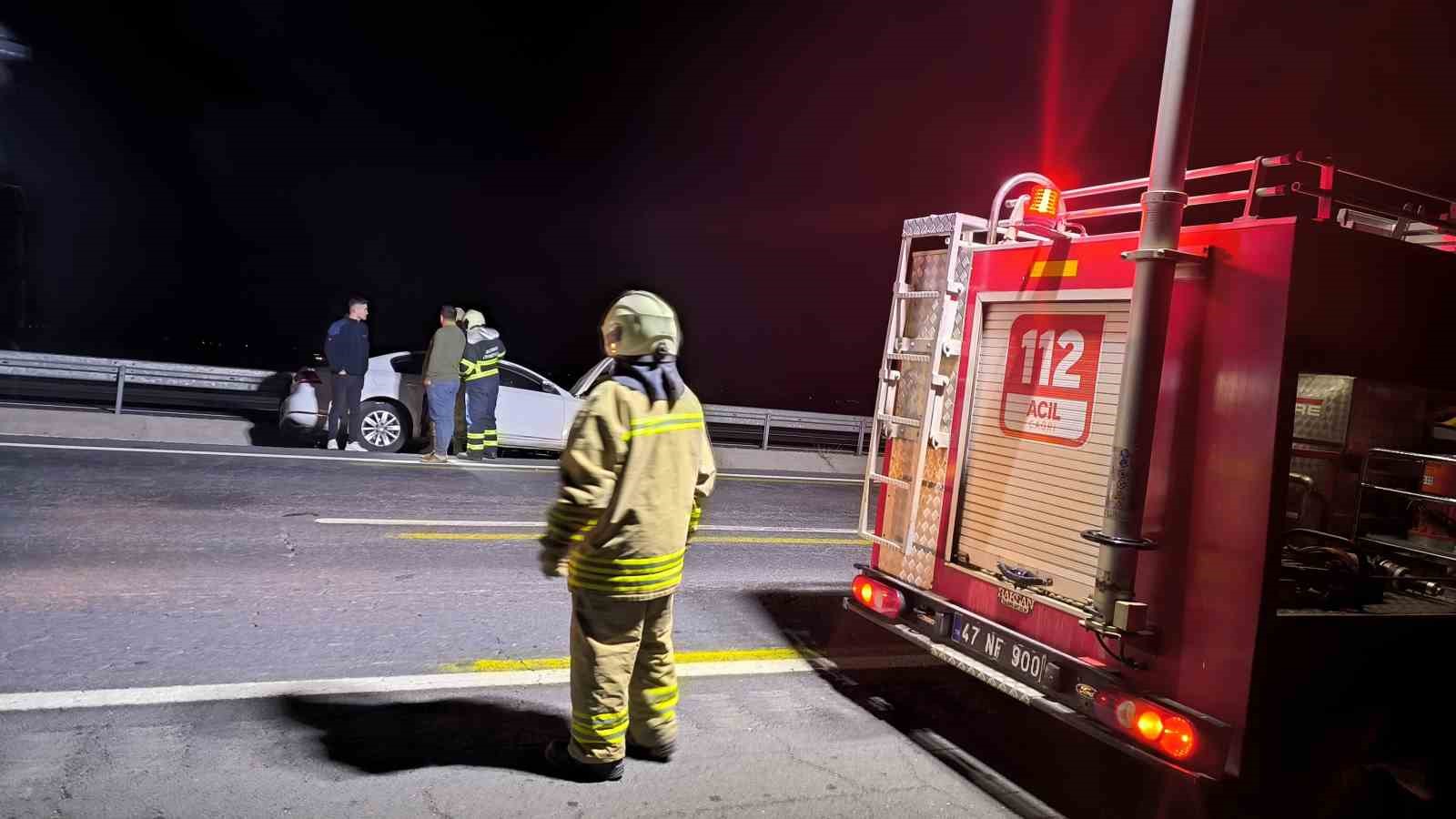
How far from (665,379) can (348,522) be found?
4.96 m

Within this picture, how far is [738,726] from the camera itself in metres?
4.41

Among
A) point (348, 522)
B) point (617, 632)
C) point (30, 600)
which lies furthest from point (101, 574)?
point (617, 632)

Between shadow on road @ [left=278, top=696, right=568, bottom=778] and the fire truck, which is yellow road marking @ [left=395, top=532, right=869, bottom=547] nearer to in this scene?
the fire truck

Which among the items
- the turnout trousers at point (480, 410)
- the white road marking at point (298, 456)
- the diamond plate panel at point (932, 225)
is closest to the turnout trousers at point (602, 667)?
the diamond plate panel at point (932, 225)

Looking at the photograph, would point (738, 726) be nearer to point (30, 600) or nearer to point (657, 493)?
point (657, 493)

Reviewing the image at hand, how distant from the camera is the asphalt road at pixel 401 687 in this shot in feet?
11.7

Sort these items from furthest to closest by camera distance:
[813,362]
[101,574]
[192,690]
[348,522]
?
[813,362] < [348,522] < [101,574] < [192,690]

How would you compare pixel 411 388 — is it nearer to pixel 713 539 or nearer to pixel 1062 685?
pixel 713 539

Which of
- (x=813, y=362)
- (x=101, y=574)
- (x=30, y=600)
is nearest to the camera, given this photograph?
(x=30, y=600)

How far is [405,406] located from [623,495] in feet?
30.1

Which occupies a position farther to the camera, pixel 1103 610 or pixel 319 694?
pixel 319 694

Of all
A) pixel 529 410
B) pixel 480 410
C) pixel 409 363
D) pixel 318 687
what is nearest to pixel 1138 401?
pixel 318 687

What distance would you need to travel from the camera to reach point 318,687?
439cm

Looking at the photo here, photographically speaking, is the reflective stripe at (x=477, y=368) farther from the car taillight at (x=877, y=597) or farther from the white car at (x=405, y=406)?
the car taillight at (x=877, y=597)
